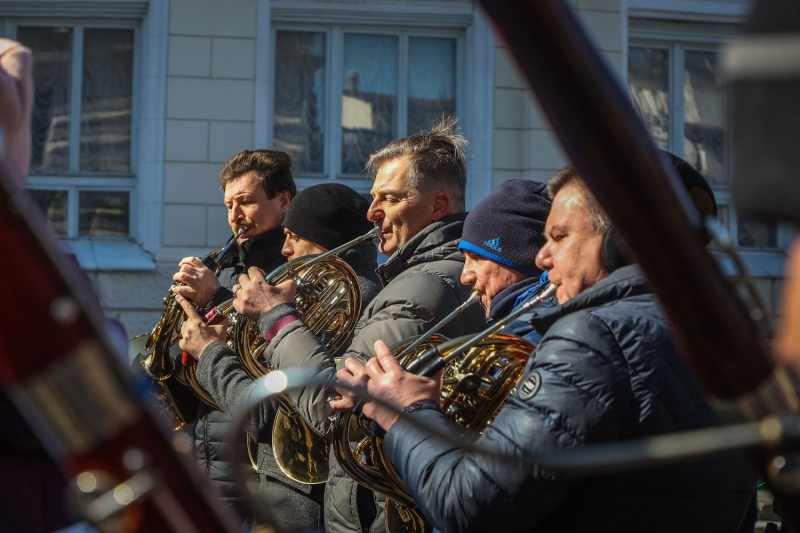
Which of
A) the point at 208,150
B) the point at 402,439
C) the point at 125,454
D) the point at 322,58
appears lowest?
the point at 402,439

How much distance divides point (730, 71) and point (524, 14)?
0.24 metres

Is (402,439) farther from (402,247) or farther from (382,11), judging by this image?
(382,11)

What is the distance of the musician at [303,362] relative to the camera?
342 cm

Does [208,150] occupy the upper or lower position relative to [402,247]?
upper

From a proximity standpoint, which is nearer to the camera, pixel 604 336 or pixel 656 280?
pixel 656 280

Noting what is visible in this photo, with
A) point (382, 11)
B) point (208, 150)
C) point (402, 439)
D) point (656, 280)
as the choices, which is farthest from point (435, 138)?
point (382, 11)

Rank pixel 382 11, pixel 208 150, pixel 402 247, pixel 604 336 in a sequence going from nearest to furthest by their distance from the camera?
pixel 604 336 → pixel 402 247 → pixel 208 150 → pixel 382 11

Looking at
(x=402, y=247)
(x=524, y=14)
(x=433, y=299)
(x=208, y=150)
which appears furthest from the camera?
(x=208, y=150)

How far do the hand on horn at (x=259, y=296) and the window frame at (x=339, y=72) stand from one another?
5.00 m

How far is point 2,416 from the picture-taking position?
1.90 m

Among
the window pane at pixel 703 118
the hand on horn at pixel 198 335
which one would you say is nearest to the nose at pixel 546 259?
the hand on horn at pixel 198 335

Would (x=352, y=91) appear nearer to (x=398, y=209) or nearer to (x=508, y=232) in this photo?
(x=398, y=209)

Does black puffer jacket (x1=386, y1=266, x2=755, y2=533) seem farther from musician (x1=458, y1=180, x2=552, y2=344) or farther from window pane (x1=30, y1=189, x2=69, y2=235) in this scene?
window pane (x1=30, y1=189, x2=69, y2=235)

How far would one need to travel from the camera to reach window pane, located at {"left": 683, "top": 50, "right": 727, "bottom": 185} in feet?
30.2
